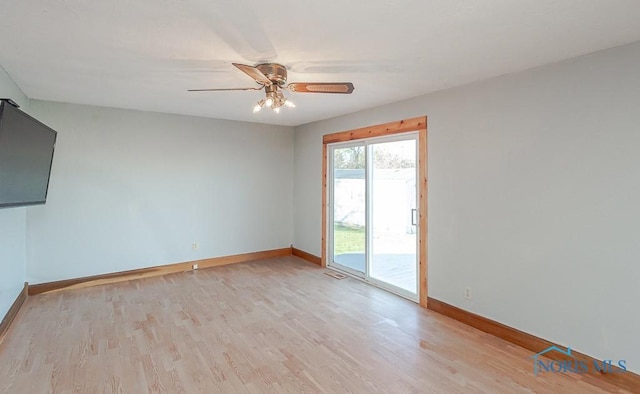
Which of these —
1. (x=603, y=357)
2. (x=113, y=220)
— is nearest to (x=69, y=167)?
(x=113, y=220)

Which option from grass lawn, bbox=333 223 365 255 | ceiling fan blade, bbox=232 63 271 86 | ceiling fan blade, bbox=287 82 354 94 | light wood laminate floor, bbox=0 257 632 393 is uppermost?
ceiling fan blade, bbox=232 63 271 86

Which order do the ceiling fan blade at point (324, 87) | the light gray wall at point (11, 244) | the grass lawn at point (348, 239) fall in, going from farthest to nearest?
1. the grass lawn at point (348, 239)
2. the light gray wall at point (11, 244)
3. the ceiling fan blade at point (324, 87)

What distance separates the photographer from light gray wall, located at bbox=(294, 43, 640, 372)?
231 centimetres

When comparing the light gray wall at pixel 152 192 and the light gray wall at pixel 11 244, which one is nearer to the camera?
the light gray wall at pixel 11 244

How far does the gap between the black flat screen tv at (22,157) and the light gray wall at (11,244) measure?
0.39 meters

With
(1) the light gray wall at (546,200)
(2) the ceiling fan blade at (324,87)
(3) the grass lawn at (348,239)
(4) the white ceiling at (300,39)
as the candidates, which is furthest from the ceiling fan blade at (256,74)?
(3) the grass lawn at (348,239)

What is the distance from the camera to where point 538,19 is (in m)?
1.93

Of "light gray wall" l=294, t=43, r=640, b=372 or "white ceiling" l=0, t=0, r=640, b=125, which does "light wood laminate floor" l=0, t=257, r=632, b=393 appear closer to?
"light gray wall" l=294, t=43, r=640, b=372

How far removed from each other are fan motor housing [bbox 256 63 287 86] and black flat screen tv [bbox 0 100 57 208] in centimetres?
172

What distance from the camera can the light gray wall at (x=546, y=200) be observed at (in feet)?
7.59

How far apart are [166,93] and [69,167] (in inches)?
71.5

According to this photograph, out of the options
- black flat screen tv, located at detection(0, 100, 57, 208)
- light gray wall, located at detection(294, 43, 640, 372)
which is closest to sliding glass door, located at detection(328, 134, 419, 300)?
light gray wall, located at detection(294, 43, 640, 372)

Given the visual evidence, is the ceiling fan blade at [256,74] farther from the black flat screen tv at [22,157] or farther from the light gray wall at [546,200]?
the light gray wall at [546,200]

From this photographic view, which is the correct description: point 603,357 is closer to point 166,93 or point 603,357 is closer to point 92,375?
point 92,375
